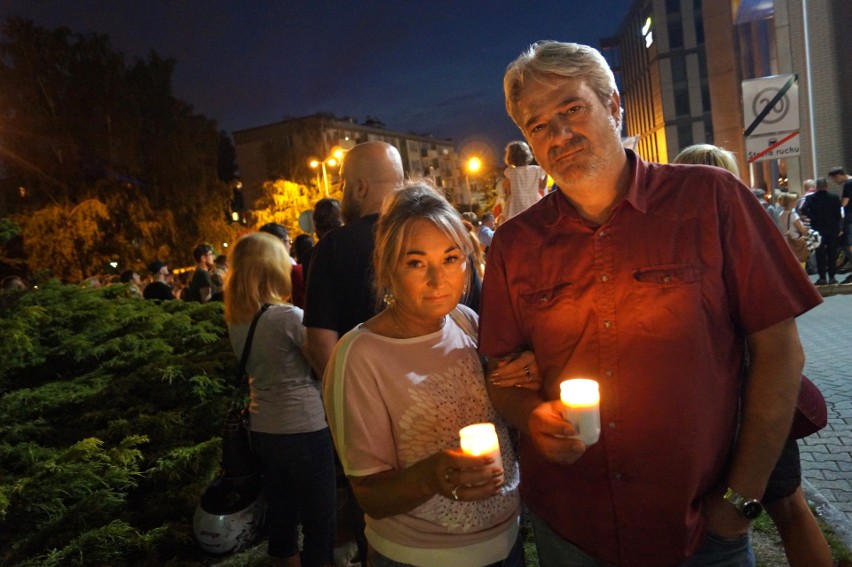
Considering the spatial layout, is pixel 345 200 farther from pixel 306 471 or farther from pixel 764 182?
pixel 764 182

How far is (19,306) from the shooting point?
237 inches

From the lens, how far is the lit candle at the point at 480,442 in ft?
5.41

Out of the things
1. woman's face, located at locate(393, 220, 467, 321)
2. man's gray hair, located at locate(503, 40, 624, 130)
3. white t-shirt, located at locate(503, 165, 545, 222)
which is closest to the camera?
man's gray hair, located at locate(503, 40, 624, 130)

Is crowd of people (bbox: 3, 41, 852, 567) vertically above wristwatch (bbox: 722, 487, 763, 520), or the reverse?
crowd of people (bbox: 3, 41, 852, 567)

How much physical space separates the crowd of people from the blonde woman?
1444mm

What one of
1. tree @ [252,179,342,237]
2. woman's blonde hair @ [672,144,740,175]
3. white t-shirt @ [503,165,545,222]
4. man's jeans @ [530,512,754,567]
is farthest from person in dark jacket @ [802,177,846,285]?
tree @ [252,179,342,237]

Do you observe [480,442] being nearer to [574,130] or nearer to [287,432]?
[574,130]

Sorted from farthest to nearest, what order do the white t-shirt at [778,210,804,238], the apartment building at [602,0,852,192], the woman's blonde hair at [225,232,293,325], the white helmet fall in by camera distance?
the apartment building at [602,0,852,192] < the white t-shirt at [778,210,804,238] < the woman's blonde hair at [225,232,293,325] < the white helmet

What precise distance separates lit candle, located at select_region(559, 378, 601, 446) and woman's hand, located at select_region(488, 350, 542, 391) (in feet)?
1.12

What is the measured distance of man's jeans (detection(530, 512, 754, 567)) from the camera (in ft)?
6.07

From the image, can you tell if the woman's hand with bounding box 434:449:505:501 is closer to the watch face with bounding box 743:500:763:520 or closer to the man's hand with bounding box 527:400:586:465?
the man's hand with bounding box 527:400:586:465

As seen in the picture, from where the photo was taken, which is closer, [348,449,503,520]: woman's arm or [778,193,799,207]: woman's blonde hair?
[348,449,503,520]: woman's arm

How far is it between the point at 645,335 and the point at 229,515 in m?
2.83

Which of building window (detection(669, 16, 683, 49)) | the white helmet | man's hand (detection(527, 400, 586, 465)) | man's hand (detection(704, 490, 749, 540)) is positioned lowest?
the white helmet
